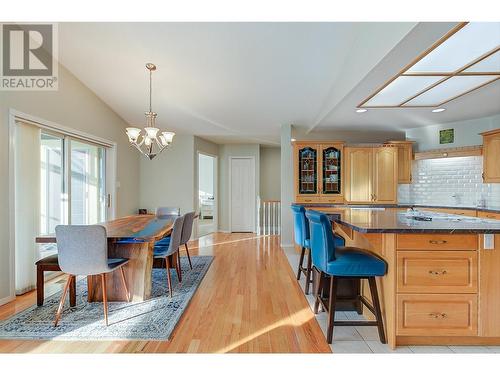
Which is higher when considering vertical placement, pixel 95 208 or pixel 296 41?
pixel 296 41

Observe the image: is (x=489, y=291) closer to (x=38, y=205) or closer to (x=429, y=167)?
(x=429, y=167)

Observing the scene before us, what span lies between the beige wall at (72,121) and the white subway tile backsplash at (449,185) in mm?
5575

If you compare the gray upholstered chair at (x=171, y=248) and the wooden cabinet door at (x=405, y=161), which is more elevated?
the wooden cabinet door at (x=405, y=161)

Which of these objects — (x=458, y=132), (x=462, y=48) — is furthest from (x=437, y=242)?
(x=458, y=132)

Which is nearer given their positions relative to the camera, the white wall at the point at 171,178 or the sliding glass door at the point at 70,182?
the sliding glass door at the point at 70,182

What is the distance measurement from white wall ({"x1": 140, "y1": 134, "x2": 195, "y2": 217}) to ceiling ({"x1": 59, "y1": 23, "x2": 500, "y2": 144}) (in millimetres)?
859

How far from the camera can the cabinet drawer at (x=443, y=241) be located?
1.99m

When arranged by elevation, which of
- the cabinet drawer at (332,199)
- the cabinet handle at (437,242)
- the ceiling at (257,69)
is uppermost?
the ceiling at (257,69)

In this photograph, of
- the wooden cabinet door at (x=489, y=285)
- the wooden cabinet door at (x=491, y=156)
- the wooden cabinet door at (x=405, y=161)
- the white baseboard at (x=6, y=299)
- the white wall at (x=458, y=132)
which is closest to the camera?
the wooden cabinet door at (x=489, y=285)

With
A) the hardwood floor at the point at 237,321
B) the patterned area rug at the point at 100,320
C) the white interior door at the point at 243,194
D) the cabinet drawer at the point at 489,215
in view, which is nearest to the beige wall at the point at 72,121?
the patterned area rug at the point at 100,320

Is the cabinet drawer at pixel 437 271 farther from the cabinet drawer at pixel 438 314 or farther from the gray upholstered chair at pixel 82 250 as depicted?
the gray upholstered chair at pixel 82 250
